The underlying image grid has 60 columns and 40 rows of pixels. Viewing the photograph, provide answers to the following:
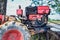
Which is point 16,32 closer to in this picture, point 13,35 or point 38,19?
point 13,35

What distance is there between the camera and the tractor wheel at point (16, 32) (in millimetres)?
3424

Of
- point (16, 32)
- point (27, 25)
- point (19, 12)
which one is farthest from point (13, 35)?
point (19, 12)

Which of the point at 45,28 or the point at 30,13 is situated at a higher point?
the point at 30,13

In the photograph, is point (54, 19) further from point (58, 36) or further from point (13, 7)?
point (13, 7)

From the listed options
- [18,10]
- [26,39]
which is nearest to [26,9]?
[18,10]

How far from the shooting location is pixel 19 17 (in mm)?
3920

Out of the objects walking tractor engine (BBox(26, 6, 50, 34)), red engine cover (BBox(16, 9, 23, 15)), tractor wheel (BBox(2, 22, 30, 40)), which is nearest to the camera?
tractor wheel (BBox(2, 22, 30, 40))

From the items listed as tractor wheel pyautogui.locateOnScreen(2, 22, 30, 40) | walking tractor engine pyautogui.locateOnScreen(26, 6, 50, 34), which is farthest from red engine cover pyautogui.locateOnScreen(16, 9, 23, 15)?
tractor wheel pyautogui.locateOnScreen(2, 22, 30, 40)

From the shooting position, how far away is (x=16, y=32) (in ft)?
→ 11.4

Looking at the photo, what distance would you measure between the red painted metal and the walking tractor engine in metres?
0.29

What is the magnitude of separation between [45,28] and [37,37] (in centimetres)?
30

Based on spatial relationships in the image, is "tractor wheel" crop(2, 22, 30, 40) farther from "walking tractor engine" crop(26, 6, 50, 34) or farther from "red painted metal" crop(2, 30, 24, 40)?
"walking tractor engine" crop(26, 6, 50, 34)

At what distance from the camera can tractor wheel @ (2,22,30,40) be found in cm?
342

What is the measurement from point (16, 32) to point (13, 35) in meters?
0.08
